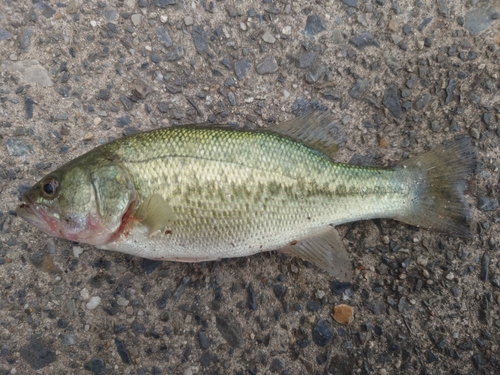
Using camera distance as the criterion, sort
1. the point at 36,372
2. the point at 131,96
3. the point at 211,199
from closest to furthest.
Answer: the point at 211,199 → the point at 36,372 → the point at 131,96

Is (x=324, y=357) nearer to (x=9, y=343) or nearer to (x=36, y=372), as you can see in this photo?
(x=36, y=372)

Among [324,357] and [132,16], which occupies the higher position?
[132,16]

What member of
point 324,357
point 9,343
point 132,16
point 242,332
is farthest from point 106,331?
point 132,16

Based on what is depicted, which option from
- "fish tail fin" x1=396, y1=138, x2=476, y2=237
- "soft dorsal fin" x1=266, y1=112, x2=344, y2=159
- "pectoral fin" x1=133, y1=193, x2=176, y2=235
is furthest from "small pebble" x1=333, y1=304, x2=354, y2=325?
"pectoral fin" x1=133, y1=193, x2=176, y2=235

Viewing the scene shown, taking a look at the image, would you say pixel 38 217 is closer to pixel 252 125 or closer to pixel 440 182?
pixel 252 125

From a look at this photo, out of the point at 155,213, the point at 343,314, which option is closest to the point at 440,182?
the point at 343,314

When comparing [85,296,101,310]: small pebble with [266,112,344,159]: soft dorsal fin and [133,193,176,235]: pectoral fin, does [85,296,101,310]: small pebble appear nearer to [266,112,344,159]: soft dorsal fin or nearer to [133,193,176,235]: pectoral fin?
[133,193,176,235]: pectoral fin
